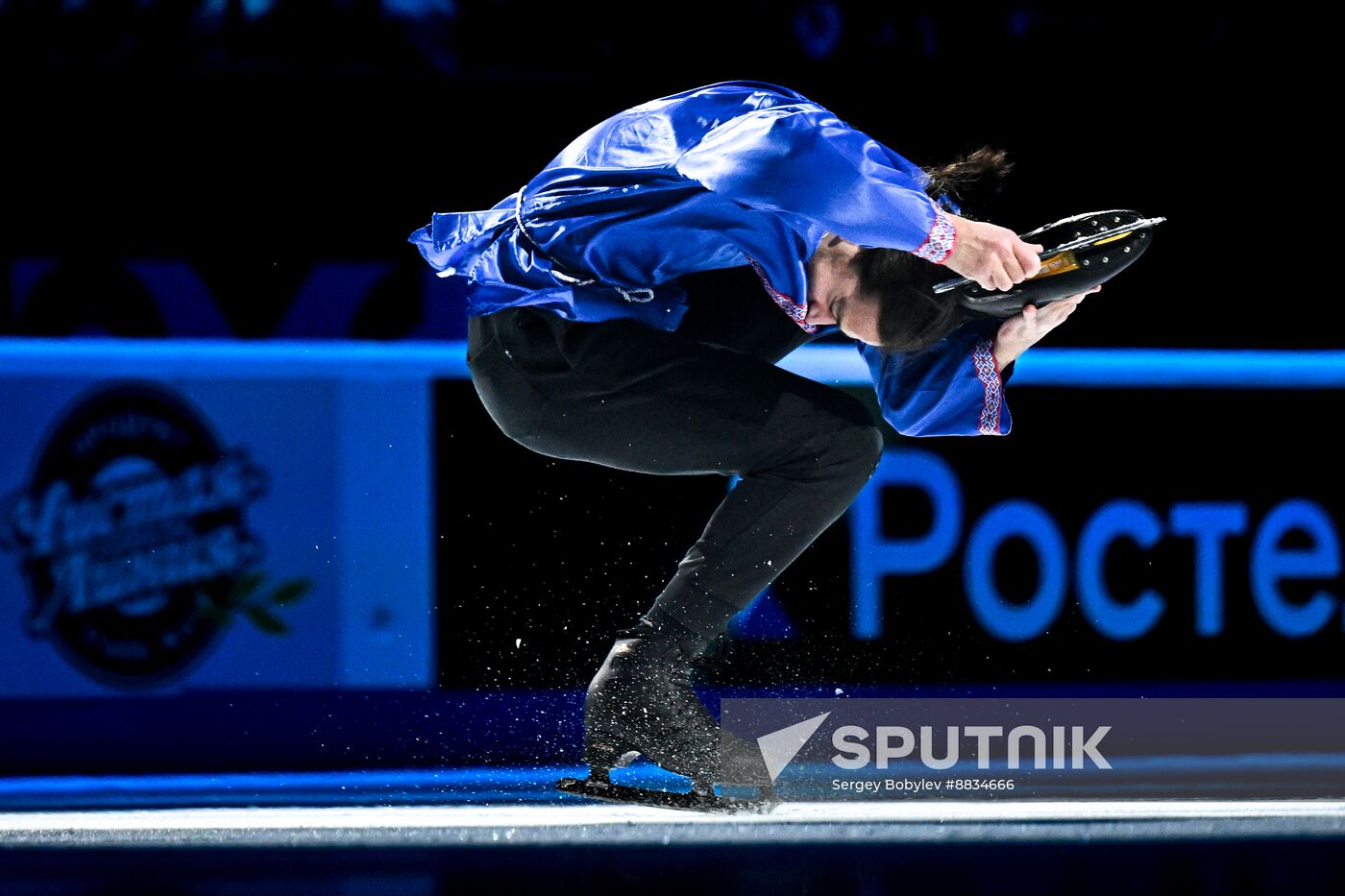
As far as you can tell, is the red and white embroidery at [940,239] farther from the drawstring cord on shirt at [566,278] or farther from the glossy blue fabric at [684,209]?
the drawstring cord on shirt at [566,278]

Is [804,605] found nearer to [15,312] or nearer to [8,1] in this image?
[15,312]

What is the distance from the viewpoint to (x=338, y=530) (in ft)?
11.9

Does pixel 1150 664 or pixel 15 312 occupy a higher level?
pixel 15 312

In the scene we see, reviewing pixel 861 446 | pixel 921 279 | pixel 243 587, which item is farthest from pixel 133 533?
pixel 921 279

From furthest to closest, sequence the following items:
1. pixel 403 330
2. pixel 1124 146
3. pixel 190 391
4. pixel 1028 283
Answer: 1. pixel 1124 146
2. pixel 403 330
3. pixel 190 391
4. pixel 1028 283

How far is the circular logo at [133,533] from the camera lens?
3.49 m

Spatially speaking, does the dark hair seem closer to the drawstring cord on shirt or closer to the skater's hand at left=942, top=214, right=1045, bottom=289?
the skater's hand at left=942, top=214, right=1045, bottom=289

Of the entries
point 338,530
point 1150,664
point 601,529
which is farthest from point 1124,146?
point 338,530

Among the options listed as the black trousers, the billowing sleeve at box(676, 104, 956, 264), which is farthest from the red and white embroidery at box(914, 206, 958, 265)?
the black trousers

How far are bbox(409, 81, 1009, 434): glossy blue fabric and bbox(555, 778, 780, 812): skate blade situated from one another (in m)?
0.64

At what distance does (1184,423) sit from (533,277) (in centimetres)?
250

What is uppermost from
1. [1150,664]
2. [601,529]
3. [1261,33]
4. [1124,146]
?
[1261,33]

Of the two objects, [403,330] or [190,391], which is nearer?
[190,391]

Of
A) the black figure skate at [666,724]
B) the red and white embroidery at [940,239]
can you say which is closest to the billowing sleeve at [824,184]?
the red and white embroidery at [940,239]
